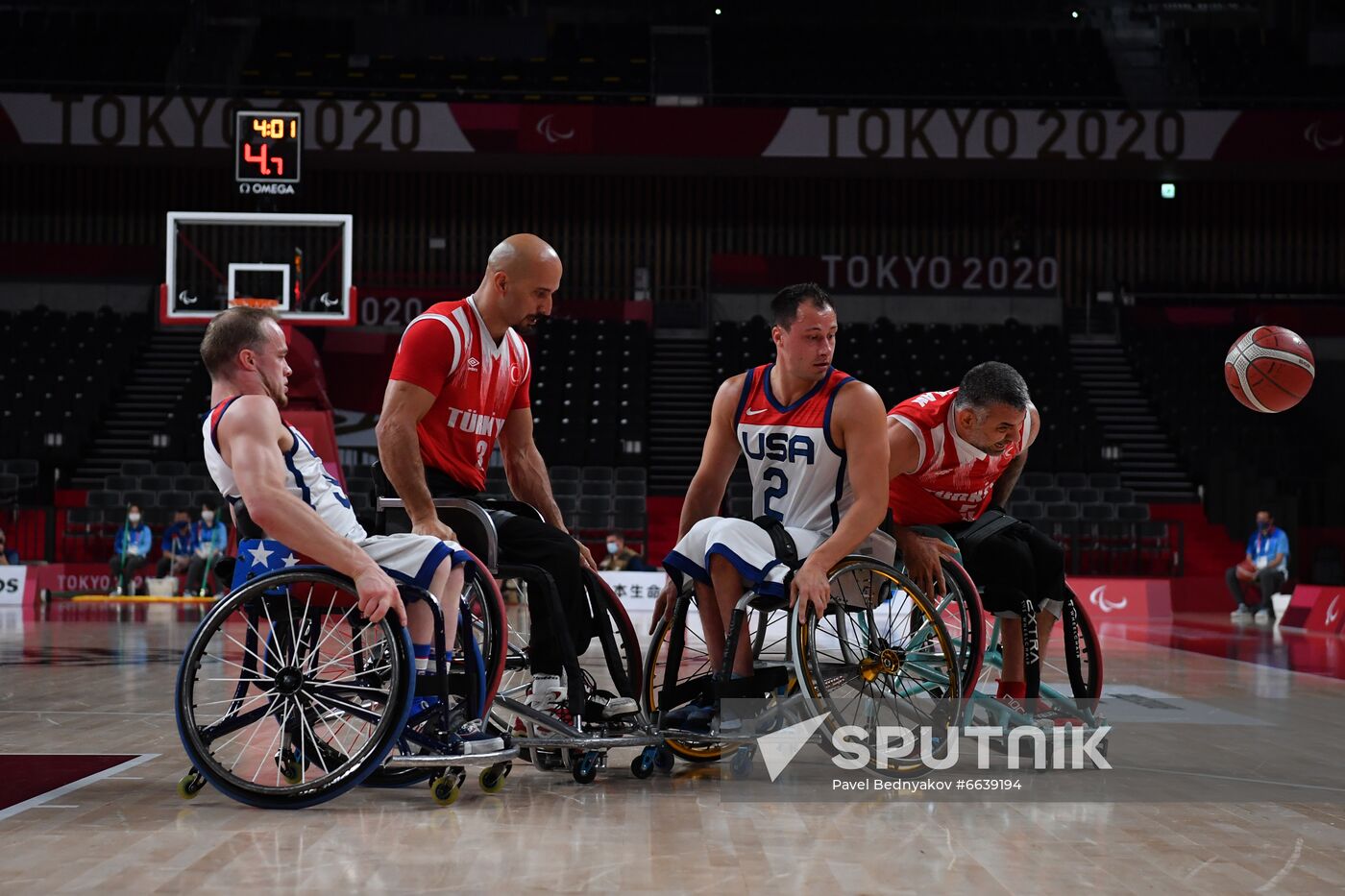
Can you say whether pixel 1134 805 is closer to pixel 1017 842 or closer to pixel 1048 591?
pixel 1017 842

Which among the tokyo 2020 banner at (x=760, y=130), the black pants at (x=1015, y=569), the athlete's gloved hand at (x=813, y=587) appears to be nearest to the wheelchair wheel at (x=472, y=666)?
the athlete's gloved hand at (x=813, y=587)

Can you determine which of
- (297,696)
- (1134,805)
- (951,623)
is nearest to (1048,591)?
(951,623)

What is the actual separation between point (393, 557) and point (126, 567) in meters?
12.2

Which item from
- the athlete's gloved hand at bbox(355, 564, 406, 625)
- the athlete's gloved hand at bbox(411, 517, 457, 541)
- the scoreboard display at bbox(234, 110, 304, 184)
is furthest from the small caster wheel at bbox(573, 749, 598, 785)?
the scoreboard display at bbox(234, 110, 304, 184)

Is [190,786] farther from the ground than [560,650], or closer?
closer

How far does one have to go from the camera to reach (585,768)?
384 cm

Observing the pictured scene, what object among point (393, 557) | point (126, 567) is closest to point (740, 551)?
point (393, 557)

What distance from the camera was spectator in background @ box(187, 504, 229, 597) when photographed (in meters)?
14.3

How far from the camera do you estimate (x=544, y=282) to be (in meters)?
3.92

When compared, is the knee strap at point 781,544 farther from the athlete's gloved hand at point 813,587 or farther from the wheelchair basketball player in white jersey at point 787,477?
the athlete's gloved hand at point 813,587

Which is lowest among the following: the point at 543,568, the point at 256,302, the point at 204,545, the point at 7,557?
the point at 7,557

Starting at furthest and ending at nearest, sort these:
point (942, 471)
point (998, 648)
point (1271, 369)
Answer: point (1271, 369) → point (998, 648) → point (942, 471)

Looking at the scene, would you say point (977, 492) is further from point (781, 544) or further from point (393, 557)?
point (393, 557)

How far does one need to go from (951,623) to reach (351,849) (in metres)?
2.11
